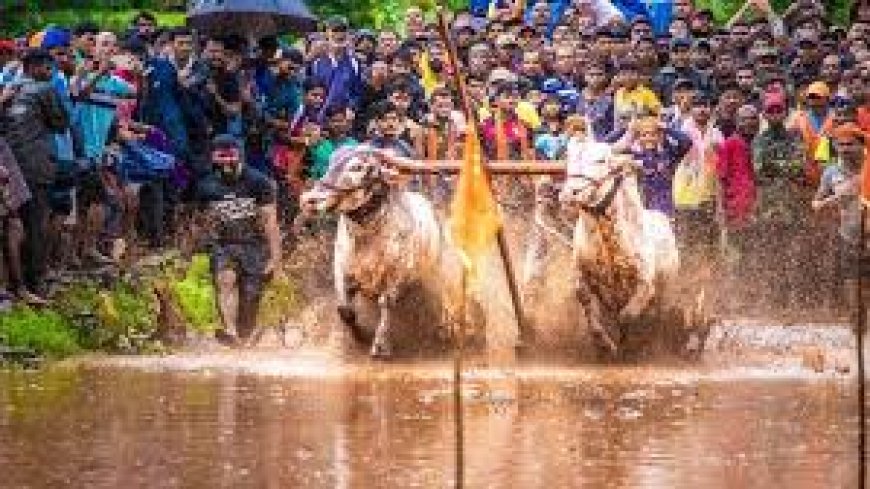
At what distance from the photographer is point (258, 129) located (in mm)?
19203

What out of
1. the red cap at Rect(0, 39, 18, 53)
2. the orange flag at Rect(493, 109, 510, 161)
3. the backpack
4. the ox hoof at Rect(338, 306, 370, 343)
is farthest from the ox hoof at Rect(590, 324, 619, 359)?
the red cap at Rect(0, 39, 18, 53)

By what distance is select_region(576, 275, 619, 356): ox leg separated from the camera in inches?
650

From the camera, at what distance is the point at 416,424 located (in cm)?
1345

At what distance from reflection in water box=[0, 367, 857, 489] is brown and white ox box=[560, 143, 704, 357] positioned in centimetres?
84

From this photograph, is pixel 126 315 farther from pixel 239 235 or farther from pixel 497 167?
pixel 497 167

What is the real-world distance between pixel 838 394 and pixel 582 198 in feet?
7.83

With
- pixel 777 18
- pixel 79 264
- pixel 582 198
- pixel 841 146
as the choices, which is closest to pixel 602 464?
pixel 582 198

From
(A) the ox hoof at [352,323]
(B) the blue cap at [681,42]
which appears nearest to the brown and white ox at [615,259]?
(A) the ox hoof at [352,323]

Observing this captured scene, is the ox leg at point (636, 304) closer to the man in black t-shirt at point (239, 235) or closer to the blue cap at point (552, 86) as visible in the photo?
the man in black t-shirt at point (239, 235)

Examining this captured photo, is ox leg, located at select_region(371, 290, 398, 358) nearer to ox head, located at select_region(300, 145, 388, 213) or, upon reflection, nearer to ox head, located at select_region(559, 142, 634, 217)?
ox head, located at select_region(300, 145, 388, 213)

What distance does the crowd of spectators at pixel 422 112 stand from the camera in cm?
1852

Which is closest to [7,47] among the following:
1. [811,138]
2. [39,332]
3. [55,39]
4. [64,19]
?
[55,39]

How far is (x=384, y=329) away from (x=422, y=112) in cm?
452

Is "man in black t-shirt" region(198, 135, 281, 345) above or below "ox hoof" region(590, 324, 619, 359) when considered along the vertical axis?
above
